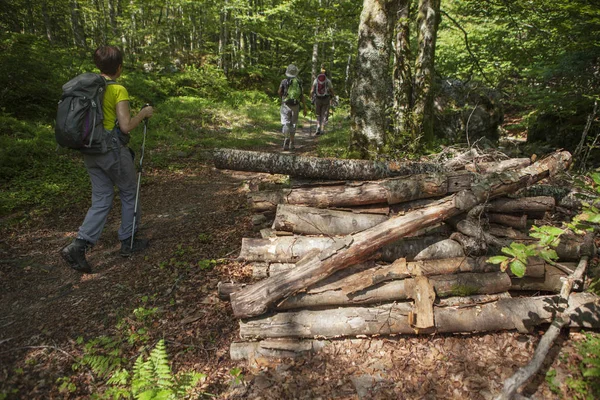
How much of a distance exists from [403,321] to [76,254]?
4.27m

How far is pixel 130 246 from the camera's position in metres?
5.02

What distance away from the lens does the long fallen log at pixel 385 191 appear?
4.26 m

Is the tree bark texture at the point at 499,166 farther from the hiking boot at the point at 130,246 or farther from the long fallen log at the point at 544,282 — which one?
the hiking boot at the point at 130,246

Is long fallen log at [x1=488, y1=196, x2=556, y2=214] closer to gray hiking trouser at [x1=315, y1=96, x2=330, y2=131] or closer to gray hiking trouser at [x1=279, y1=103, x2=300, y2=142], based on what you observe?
gray hiking trouser at [x1=279, y1=103, x2=300, y2=142]

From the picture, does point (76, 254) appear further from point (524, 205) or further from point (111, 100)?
point (524, 205)

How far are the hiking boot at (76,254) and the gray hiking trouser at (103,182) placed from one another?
11 centimetres

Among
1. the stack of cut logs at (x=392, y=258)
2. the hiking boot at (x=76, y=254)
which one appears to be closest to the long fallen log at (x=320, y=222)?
the stack of cut logs at (x=392, y=258)

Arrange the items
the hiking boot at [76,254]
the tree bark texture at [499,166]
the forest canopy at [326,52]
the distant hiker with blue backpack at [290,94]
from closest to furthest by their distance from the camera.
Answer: the hiking boot at [76,254] → the tree bark texture at [499,166] → the forest canopy at [326,52] → the distant hiker with blue backpack at [290,94]

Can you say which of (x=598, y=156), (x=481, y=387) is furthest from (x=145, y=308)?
(x=598, y=156)

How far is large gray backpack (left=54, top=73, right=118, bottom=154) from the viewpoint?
3977 mm

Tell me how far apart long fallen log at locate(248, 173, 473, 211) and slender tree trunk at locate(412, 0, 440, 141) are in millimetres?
5090

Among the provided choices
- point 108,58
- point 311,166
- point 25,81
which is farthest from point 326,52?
point 108,58

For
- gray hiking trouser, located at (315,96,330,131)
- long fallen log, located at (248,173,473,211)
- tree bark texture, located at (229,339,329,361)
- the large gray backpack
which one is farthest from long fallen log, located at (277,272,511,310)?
gray hiking trouser, located at (315,96,330,131)

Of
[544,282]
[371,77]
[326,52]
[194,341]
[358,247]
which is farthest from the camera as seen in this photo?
[326,52]
